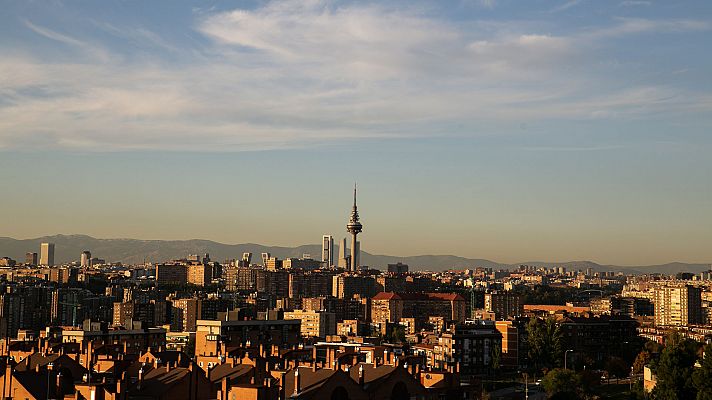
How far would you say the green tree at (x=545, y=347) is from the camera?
248 feet

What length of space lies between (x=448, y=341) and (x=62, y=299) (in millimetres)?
72118

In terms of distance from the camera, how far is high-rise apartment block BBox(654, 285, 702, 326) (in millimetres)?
143000

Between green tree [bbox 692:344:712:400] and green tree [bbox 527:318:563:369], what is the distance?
1196 inches

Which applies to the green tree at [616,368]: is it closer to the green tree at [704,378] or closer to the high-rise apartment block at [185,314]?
the green tree at [704,378]

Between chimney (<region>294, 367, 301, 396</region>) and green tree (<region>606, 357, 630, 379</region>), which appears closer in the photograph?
chimney (<region>294, 367, 301, 396</region>)

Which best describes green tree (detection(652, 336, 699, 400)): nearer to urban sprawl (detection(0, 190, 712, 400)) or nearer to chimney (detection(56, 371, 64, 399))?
urban sprawl (detection(0, 190, 712, 400))

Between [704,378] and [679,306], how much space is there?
10507 centimetres

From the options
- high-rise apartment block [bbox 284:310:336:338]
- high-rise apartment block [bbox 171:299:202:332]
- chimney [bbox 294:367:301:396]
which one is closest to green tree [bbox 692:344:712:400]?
chimney [bbox 294:367:301:396]

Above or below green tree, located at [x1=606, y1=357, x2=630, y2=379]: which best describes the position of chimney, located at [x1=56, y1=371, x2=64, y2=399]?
above

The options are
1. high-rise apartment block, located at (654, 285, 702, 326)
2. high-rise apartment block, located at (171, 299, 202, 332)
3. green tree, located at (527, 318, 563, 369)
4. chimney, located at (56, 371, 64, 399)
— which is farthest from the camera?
high-rise apartment block, located at (654, 285, 702, 326)

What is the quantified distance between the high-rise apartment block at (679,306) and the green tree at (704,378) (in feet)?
331

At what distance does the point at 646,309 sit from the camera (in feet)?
545

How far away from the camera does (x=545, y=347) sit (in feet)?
251

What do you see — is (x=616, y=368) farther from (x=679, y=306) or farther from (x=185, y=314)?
(x=679, y=306)
